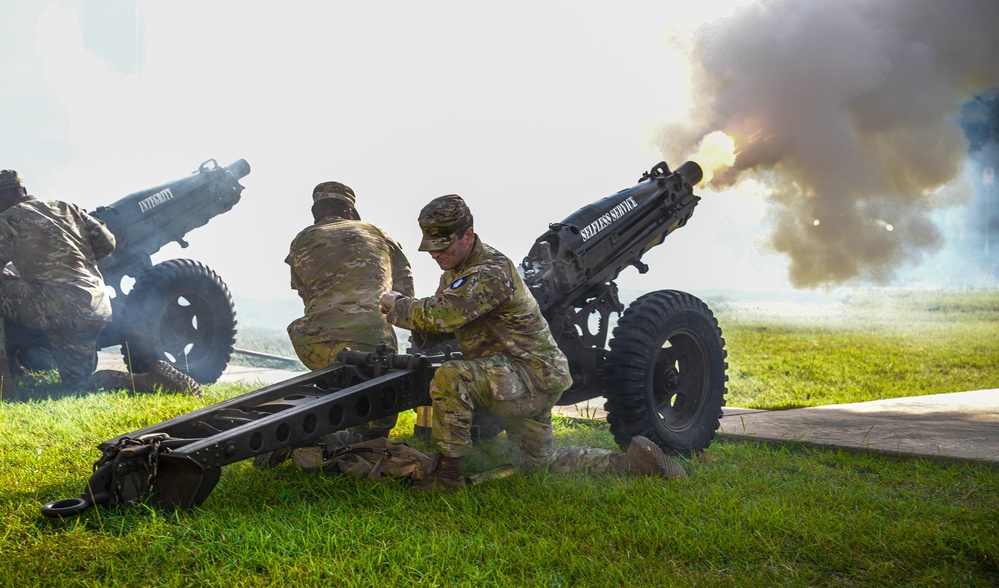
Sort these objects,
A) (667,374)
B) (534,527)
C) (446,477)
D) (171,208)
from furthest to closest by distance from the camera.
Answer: (171,208)
(667,374)
(446,477)
(534,527)

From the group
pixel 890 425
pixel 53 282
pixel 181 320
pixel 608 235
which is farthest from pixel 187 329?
pixel 890 425

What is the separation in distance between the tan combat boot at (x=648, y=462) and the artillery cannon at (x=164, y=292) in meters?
5.07

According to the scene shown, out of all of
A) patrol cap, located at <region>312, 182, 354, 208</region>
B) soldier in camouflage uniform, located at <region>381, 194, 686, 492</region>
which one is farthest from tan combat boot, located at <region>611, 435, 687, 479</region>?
patrol cap, located at <region>312, 182, 354, 208</region>

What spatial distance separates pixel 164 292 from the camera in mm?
7867

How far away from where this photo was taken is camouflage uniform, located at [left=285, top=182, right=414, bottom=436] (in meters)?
5.18

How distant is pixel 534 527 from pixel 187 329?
571 centimetres

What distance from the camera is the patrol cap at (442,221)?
393 centimetres

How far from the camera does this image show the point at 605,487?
13.2 feet

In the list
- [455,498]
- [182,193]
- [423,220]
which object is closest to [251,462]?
[455,498]

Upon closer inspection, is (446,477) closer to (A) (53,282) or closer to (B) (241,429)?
(B) (241,429)

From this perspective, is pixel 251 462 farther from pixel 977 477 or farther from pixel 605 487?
pixel 977 477

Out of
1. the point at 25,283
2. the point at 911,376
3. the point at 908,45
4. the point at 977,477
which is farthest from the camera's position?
the point at 908,45

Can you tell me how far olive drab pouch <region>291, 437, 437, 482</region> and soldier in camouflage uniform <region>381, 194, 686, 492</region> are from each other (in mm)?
120

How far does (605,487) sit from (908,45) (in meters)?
8.51
